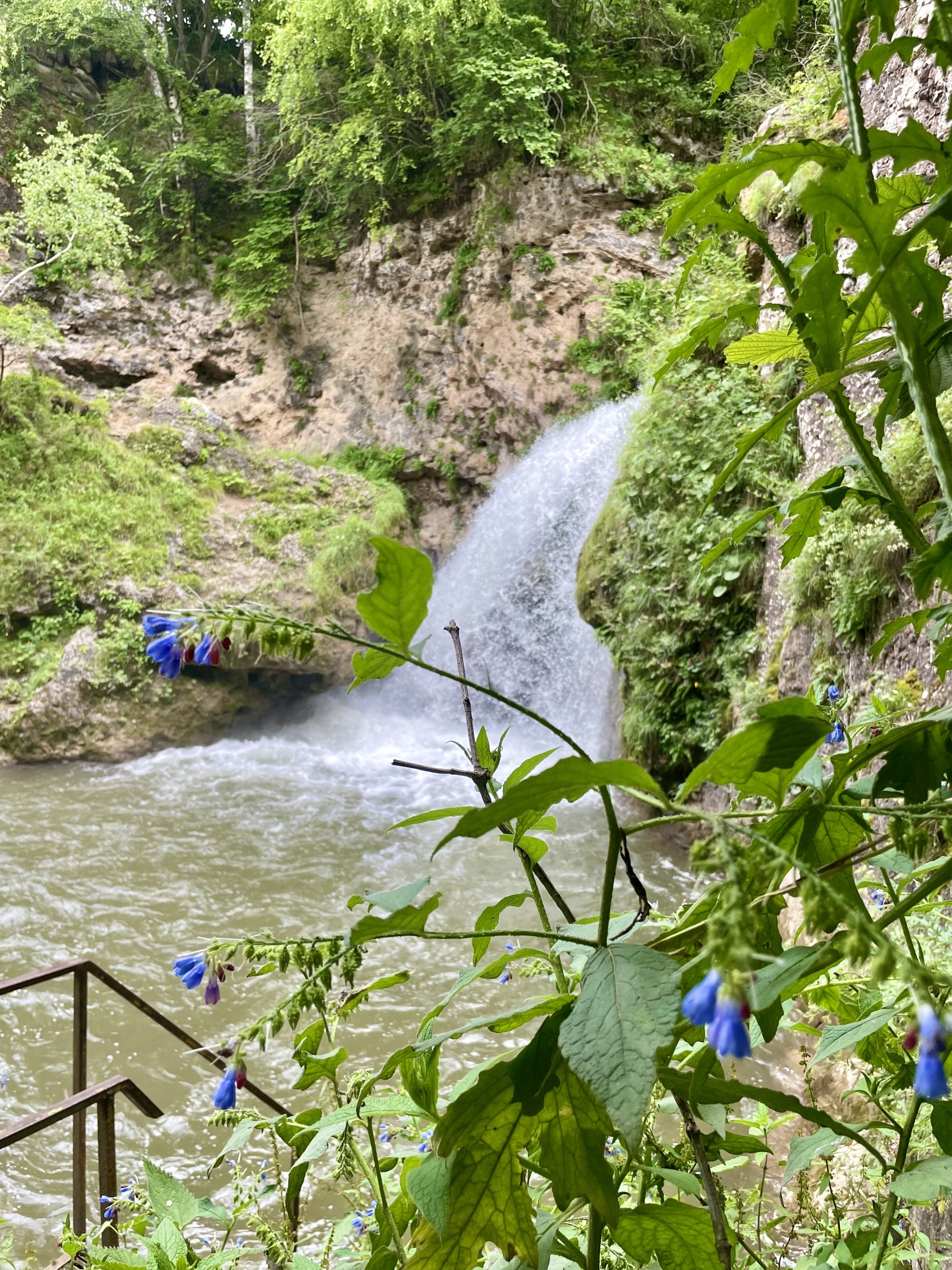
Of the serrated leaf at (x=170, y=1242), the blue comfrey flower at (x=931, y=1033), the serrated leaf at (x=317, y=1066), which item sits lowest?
the serrated leaf at (x=170, y=1242)

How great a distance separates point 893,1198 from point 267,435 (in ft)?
34.1

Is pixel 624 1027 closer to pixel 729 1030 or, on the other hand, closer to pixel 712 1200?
pixel 729 1030

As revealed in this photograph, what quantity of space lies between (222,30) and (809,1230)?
15.9 meters

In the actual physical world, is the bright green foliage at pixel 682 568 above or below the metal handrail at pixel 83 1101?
above

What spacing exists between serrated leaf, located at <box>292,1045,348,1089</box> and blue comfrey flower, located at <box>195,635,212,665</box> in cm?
43

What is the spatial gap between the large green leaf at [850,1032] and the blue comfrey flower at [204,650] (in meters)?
0.59

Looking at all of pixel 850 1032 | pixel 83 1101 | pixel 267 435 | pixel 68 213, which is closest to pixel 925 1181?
pixel 850 1032

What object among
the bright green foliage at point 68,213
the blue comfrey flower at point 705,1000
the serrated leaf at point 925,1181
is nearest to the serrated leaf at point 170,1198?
the serrated leaf at point 925,1181

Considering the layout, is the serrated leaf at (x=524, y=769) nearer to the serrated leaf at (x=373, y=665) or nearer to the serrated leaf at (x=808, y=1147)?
the serrated leaf at (x=373, y=665)

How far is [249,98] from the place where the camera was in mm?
11602

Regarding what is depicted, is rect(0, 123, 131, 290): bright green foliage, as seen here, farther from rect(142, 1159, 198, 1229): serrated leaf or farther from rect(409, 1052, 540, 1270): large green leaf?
rect(409, 1052, 540, 1270): large green leaf

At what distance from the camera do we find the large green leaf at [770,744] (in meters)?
0.44

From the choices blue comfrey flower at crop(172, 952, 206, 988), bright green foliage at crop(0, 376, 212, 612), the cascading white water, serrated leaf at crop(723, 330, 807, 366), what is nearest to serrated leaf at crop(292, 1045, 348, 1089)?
blue comfrey flower at crop(172, 952, 206, 988)

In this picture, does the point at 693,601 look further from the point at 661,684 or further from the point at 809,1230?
the point at 809,1230
